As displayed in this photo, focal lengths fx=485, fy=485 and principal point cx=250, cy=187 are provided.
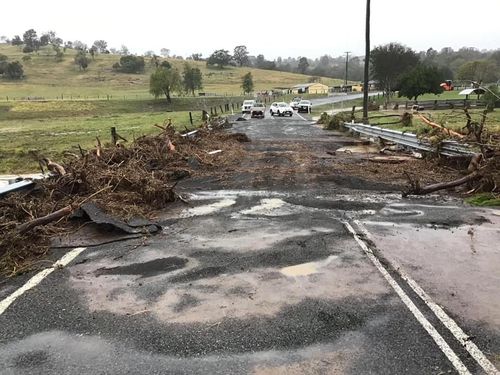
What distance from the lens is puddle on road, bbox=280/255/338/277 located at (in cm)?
570

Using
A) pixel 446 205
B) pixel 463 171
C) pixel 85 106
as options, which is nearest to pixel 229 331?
pixel 446 205

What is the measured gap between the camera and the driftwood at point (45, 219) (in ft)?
22.4

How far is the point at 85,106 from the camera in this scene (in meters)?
87.6

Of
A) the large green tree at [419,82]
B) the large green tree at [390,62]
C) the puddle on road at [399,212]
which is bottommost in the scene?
the puddle on road at [399,212]

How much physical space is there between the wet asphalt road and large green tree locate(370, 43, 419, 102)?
82.6 m

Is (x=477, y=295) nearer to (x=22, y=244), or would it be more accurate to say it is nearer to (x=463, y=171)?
(x=22, y=244)

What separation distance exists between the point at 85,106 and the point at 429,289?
89649mm

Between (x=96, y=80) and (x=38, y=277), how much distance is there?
161 m

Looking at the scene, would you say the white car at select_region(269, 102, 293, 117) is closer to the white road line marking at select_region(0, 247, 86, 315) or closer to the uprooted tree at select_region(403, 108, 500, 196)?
the uprooted tree at select_region(403, 108, 500, 196)

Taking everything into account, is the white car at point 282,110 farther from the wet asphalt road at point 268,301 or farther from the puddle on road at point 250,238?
A: the puddle on road at point 250,238

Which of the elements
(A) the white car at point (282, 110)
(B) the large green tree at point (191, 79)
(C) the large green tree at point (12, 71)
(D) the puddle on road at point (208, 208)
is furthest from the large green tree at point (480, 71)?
(C) the large green tree at point (12, 71)

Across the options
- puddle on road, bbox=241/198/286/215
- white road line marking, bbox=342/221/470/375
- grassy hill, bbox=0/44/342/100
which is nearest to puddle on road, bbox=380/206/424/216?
puddle on road, bbox=241/198/286/215

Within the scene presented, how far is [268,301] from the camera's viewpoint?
16.2 ft

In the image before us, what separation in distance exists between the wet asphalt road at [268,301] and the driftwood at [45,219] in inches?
25.3
